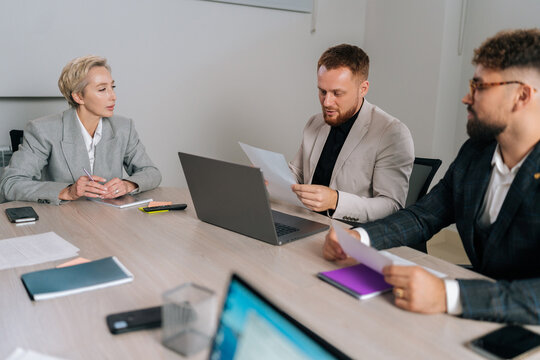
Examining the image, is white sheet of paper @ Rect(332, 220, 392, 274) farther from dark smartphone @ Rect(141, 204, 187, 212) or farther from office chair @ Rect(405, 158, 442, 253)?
office chair @ Rect(405, 158, 442, 253)

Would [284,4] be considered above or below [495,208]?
above

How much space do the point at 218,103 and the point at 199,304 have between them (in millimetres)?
2726

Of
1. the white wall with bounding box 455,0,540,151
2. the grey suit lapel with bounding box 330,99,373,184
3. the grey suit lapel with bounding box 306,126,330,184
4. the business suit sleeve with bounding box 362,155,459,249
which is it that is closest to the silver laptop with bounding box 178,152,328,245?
the business suit sleeve with bounding box 362,155,459,249

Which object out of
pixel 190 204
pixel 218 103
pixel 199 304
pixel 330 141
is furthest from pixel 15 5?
pixel 199 304

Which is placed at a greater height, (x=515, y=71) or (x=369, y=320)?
(x=515, y=71)

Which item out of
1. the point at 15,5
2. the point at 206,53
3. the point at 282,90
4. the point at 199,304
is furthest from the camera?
the point at 282,90

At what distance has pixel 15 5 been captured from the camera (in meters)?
2.62

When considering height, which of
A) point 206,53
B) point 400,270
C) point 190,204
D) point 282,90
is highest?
point 206,53

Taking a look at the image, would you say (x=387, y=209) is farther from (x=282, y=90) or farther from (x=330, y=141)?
(x=282, y=90)

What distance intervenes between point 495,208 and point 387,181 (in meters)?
0.64

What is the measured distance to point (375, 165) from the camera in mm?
2055

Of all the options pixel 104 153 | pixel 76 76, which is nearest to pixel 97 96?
pixel 76 76

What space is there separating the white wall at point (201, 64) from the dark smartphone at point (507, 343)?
105 inches

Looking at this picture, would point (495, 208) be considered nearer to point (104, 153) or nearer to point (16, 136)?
point (104, 153)
